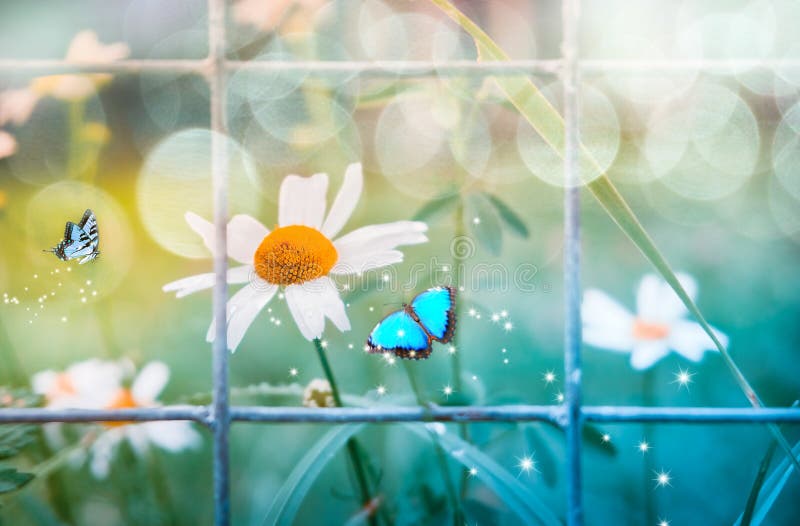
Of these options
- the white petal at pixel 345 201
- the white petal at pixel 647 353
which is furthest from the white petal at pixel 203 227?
the white petal at pixel 647 353

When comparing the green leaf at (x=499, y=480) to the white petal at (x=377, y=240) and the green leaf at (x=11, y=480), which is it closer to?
the white petal at (x=377, y=240)

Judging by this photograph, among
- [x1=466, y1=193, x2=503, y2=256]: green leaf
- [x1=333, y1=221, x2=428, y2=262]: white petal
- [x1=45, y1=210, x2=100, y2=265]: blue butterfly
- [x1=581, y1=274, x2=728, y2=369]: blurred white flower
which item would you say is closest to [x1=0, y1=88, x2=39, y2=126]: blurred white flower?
[x1=45, y1=210, x2=100, y2=265]: blue butterfly

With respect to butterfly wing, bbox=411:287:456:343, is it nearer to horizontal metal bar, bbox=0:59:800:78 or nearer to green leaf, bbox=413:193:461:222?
green leaf, bbox=413:193:461:222

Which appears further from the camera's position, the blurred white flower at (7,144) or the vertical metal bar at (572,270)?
the blurred white flower at (7,144)

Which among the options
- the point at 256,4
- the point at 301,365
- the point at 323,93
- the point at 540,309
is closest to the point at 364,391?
the point at 301,365

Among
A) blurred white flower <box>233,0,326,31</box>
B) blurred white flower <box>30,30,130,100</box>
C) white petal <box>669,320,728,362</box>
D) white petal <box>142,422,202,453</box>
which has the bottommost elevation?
white petal <box>142,422,202,453</box>

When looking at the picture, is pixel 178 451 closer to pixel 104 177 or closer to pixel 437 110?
pixel 104 177
